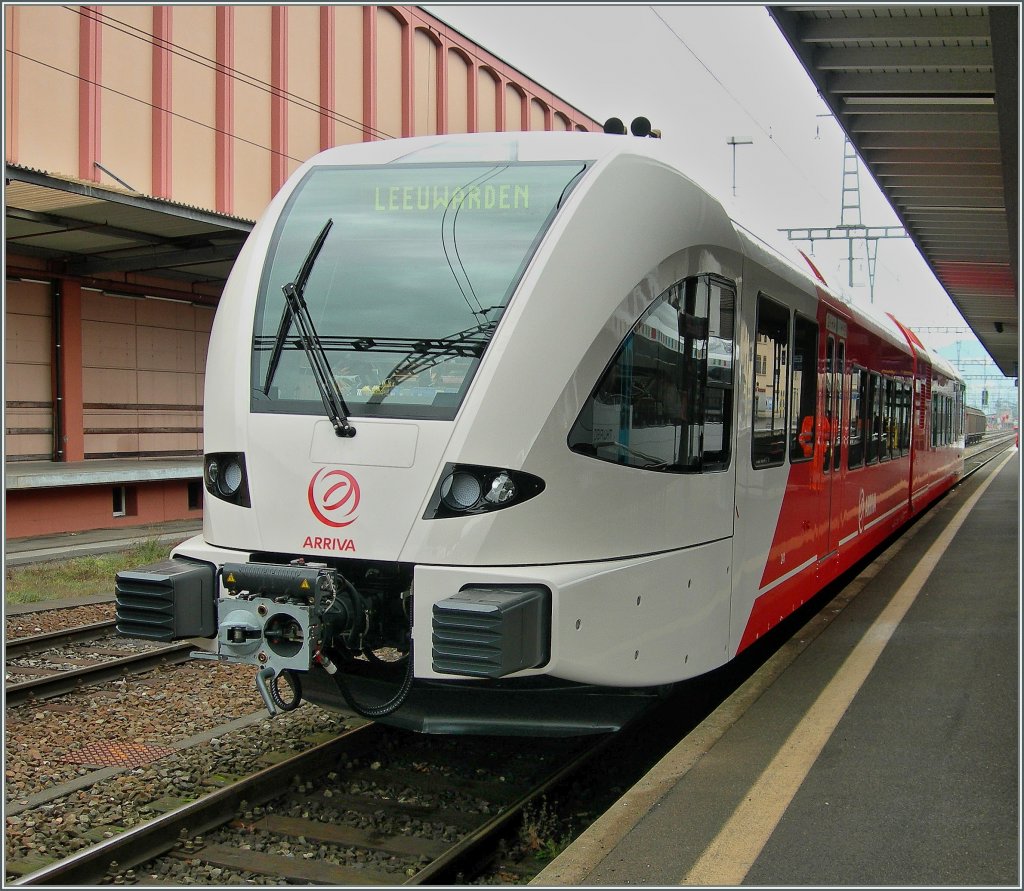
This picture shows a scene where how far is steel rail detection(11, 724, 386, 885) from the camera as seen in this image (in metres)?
4.08

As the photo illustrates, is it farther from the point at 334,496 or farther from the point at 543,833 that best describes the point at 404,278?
the point at 543,833

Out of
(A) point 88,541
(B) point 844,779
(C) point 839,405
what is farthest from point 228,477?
(A) point 88,541

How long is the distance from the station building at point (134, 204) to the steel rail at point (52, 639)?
5.39 m

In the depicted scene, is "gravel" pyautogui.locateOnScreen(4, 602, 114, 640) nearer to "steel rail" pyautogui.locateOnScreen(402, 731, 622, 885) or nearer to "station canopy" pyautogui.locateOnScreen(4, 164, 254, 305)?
"station canopy" pyautogui.locateOnScreen(4, 164, 254, 305)

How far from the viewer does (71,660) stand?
8.01 m

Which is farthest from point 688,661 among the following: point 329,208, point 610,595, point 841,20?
point 841,20

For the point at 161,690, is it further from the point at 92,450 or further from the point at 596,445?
the point at 92,450

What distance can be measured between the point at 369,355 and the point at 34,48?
13718mm

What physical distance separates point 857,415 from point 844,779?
5.26m

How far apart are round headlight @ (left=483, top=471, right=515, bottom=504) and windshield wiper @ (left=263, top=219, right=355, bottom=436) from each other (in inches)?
26.4

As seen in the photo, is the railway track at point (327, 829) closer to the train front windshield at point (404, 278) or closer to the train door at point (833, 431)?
the train front windshield at point (404, 278)

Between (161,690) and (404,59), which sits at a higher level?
(404,59)

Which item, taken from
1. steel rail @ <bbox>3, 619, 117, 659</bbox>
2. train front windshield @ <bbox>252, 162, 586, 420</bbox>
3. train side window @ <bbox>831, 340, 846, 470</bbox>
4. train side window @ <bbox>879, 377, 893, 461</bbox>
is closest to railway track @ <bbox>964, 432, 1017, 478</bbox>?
train side window @ <bbox>879, 377, 893, 461</bbox>

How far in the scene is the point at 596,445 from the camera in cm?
455
